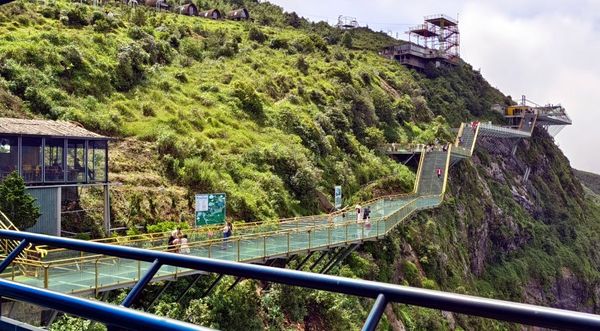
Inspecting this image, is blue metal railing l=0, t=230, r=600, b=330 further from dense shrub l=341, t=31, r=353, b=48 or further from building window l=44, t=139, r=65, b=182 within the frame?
dense shrub l=341, t=31, r=353, b=48

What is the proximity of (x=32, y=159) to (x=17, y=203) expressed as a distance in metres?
2.48

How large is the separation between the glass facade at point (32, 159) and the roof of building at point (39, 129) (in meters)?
0.32

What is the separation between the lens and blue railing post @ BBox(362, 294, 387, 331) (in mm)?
1896

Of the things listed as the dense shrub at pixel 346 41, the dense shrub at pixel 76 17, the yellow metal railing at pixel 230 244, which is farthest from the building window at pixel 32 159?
the dense shrub at pixel 346 41

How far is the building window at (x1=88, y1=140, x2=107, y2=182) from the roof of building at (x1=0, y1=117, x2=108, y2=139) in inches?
17.2

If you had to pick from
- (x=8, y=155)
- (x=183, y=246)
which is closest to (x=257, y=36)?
(x=8, y=155)

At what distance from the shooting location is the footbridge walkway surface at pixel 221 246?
10895 mm

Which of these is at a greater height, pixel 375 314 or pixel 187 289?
pixel 375 314

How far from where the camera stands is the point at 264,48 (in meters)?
50.0

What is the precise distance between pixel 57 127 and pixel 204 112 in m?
12.4

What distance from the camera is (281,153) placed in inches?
1137

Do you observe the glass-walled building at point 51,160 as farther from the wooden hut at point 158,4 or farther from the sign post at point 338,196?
the wooden hut at point 158,4

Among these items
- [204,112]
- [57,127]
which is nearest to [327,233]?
[57,127]

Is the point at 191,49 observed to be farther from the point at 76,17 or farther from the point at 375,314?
the point at 375,314
